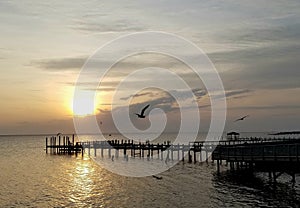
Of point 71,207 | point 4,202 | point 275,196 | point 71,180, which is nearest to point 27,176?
point 71,180

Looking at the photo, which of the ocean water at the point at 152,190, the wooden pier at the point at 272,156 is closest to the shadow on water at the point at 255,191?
the ocean water at the point at 152,190

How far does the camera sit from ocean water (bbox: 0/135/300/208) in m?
34.2

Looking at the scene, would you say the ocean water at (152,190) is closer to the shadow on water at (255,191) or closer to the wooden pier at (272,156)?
the shadow on water at (255,191)

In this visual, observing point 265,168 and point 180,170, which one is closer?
point 265,168

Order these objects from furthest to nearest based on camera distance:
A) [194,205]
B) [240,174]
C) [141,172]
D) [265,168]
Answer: [141,172]
[240,174]
[265,168]
[194,205]

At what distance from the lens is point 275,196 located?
35031 millimetres

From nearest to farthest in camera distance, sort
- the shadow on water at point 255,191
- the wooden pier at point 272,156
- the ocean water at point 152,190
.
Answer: the shadow on water at point 255,191, the ocean water at point 152,190, the wooden pier at point 272,156

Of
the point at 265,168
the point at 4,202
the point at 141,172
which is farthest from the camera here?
the point at 141,172

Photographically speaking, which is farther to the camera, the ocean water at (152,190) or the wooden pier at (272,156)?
the wooden pier at (272,156)

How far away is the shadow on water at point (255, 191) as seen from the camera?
3306cm

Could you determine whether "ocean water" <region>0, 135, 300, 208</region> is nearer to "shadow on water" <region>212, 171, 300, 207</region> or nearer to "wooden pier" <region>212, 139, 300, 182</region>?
"shadow on water" <region>212, 171, 300, 207</region>

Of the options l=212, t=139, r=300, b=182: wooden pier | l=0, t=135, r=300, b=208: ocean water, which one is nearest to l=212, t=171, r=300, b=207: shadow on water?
l=0, t=135, r=300, b=208: ocean water

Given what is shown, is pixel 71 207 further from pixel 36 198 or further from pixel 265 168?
pixel 265 168

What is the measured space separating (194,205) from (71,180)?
22.3 meters
